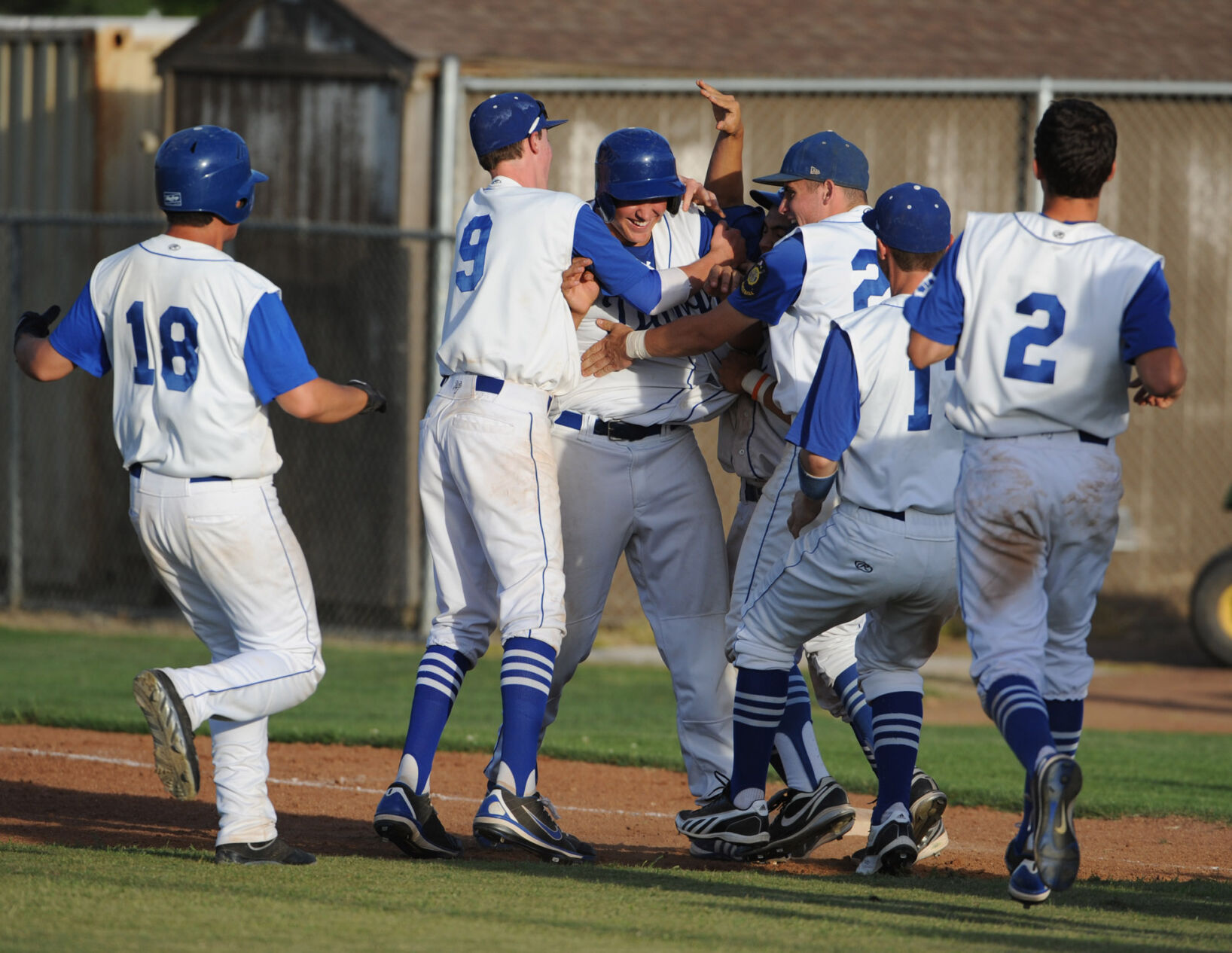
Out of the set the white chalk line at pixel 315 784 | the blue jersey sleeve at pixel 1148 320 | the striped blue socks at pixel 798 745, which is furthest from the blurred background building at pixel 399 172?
the blue jersey sleeve at pixel 1148 320

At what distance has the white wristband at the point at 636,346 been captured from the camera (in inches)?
197

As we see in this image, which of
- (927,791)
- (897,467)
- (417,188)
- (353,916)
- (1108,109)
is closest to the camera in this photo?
(353,916)

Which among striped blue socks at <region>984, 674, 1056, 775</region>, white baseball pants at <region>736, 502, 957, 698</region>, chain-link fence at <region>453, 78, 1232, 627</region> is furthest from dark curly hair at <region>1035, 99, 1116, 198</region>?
chain-link fence at <region>453, 78, 1232, 627</region>

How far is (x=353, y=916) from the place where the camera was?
11.8 ft

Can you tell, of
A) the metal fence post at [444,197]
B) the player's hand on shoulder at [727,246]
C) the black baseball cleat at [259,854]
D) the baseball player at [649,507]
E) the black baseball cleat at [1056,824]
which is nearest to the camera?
the black baseball cleat at [1056,824]

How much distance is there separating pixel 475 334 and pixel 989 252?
1.61 metres

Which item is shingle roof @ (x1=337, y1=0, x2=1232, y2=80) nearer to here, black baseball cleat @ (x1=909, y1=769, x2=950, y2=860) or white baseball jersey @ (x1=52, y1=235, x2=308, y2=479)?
white baseball jersey @ (x1=52, y1=235, x2=308, y2=479)

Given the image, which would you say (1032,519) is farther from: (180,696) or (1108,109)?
(1108,109)

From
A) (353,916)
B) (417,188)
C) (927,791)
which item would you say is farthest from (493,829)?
(417,188)

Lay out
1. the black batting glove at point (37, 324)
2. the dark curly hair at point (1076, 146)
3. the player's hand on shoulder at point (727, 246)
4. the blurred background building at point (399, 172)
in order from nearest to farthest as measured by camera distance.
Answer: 1. the dark curly hair at point (1076, 146)
2. the black batting glove at point (37, 324)
3. the player's hand on shoulder at point (727, 246)
4. the blurred background building at point (399, 172)

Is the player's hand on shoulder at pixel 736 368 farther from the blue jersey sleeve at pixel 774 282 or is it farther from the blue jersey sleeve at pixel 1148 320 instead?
the blue jersey sleeve at pixel 1148 320

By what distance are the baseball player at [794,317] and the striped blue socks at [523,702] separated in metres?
0.62

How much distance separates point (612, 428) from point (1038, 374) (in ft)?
5.30

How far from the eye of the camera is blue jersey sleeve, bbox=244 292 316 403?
420cm
